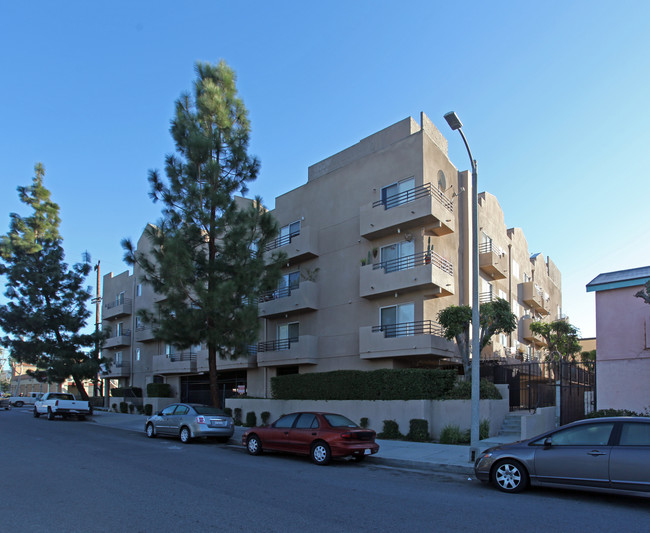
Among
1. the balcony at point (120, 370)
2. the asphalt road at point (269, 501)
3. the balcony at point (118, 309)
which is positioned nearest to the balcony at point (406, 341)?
the asphalt road at point (269, 501)

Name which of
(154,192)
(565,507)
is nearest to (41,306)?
(154,192)

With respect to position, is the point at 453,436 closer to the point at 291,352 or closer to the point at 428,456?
the point at 428,456

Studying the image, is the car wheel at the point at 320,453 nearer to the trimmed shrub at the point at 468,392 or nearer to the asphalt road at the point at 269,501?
the asphalt road at the point at 269,501

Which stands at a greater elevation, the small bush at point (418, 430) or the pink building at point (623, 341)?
the pink building at point (623, 341)

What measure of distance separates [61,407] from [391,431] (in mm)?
20962

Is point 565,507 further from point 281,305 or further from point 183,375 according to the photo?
point 183,375

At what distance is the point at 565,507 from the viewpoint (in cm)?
809

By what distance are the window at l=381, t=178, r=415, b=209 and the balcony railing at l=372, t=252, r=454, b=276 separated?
97.0 inches

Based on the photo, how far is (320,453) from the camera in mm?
12961

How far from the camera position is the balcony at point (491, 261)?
26083mm

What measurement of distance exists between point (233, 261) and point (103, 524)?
1629 centimetres

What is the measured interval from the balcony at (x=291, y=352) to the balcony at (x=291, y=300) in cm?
145

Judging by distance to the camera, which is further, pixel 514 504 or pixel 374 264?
pixel 374 264

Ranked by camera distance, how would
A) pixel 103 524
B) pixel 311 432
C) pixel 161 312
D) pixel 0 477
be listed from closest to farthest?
pixel 103 524 → pixel 0 477 → pixel 311 432 → pixel 161 312
